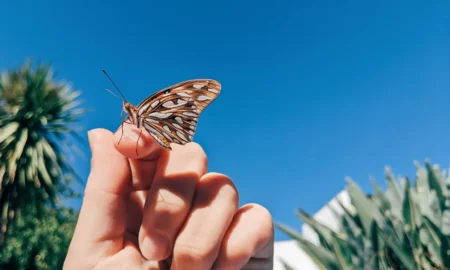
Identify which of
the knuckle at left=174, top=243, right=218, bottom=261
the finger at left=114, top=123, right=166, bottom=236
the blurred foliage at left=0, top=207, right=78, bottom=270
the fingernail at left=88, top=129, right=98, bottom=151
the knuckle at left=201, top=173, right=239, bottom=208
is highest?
the blurred foliage at left=0, top=207, right=78, bottom=270

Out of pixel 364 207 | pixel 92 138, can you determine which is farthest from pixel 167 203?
pixel 364 207

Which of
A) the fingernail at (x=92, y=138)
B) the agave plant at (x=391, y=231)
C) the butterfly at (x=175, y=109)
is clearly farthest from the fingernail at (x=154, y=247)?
the agave plant at (x=391, y=231)

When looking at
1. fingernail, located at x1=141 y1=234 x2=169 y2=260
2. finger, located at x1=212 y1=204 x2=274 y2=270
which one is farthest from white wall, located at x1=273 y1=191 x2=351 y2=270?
fingernail, located at x1=141 y1=234 x2=169 y2=260

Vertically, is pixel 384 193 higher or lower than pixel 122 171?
higher

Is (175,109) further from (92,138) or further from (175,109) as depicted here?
(92,138)

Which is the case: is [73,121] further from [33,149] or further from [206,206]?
[206,206]

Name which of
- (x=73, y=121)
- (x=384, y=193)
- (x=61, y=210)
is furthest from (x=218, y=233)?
(x=61, y=210)

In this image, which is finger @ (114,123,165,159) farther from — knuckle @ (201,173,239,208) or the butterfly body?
knuckle @ (201,173,239,208)

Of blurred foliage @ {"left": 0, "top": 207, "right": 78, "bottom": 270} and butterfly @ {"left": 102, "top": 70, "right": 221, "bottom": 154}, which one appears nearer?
butterfly @ {"left": 102, "top": 70, "right": 221, "bottom": 154}
